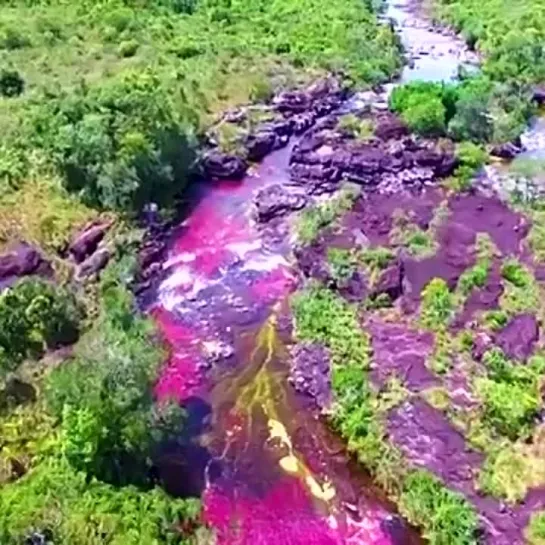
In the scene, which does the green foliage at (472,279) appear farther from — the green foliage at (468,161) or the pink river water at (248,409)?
the green foliage at (468,161)

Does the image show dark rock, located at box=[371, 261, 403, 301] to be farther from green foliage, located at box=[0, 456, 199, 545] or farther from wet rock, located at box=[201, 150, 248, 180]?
green foliage, located at box=[0, 456, 199, 545]

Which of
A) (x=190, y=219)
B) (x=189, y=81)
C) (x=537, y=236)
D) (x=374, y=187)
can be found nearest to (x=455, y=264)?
(x=537, y=236)

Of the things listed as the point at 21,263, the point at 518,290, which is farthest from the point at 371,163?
the point at 21,263

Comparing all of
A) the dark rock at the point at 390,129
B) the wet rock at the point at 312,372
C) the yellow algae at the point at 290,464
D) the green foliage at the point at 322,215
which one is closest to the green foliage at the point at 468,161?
the dark rock at the point at 390,129

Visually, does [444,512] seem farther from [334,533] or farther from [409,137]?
[409,137]

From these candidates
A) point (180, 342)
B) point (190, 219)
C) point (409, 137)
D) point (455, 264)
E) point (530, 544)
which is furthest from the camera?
point (409, 137)

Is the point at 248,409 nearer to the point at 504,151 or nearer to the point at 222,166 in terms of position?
the point at 222,166
